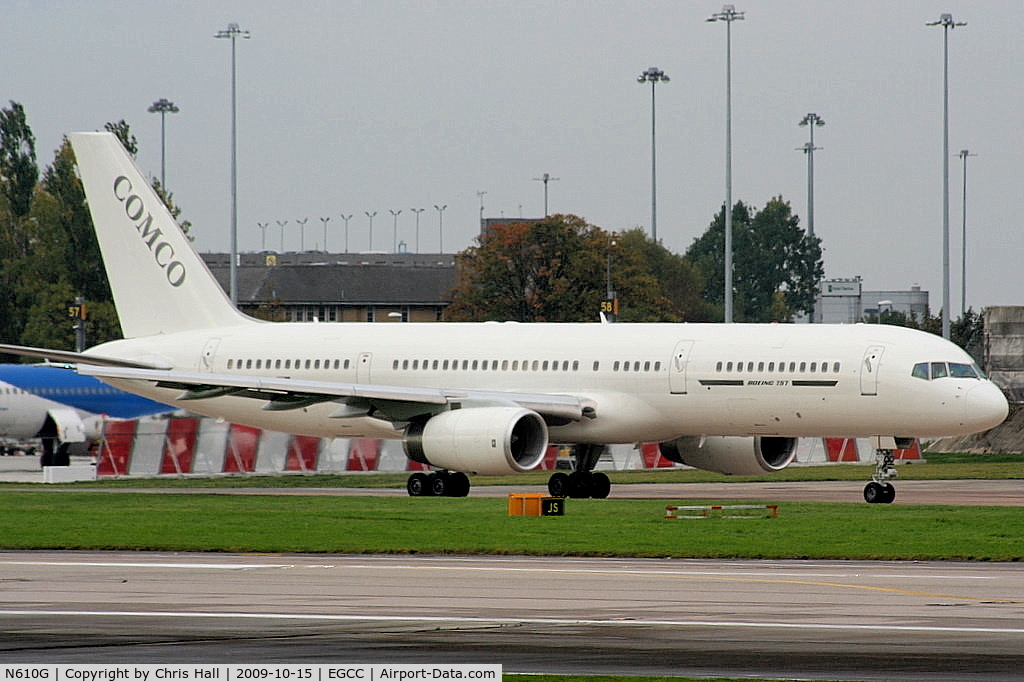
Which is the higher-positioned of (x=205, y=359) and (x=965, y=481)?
(x=205, y=359)

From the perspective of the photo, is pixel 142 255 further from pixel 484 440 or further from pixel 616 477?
pixel 616 477

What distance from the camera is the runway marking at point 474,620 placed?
688 inches

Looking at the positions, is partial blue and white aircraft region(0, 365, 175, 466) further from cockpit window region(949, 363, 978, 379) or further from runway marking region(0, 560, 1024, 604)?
runway marking region(0, 560, 1024, 604)

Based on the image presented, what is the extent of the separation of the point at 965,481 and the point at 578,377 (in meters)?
12.9

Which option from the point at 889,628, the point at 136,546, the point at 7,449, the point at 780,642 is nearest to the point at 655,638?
the point at 780,642

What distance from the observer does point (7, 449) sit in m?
84.8

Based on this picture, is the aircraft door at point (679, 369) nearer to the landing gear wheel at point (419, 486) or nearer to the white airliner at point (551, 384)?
the white airliner at point (551, 384)

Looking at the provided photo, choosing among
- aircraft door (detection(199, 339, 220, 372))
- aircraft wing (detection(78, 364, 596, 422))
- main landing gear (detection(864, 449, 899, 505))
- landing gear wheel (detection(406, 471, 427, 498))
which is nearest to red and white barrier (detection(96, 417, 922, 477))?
aircraft door (detection(199, 339, 220, 372))

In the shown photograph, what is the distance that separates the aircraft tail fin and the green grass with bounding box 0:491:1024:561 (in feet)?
38.9

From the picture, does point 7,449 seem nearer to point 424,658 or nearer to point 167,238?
point 167,238

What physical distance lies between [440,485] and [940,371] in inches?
438

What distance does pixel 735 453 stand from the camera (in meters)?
41.8

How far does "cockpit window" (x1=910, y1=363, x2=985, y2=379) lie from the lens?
126 ft

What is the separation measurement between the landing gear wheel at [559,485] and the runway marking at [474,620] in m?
22.6
